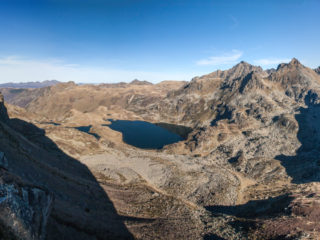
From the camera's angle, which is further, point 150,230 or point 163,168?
point 163,168

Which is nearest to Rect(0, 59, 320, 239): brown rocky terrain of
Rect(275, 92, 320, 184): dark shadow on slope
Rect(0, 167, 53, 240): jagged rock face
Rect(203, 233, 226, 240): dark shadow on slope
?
Rect(203, 233, 226, 240): dark shadow on slope

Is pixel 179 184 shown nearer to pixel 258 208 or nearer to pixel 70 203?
pixel 258 208

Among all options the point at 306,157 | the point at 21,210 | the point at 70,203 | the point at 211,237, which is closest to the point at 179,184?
the point at 211,237

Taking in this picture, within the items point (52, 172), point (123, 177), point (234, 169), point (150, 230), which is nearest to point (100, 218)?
point (150, 230)

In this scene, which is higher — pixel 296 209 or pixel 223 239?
pixel 296 209

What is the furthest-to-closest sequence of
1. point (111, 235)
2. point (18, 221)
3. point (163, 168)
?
point (163, 168) < point (111, 235) < point (18, 221)

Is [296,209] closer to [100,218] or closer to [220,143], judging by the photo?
[100,218]
